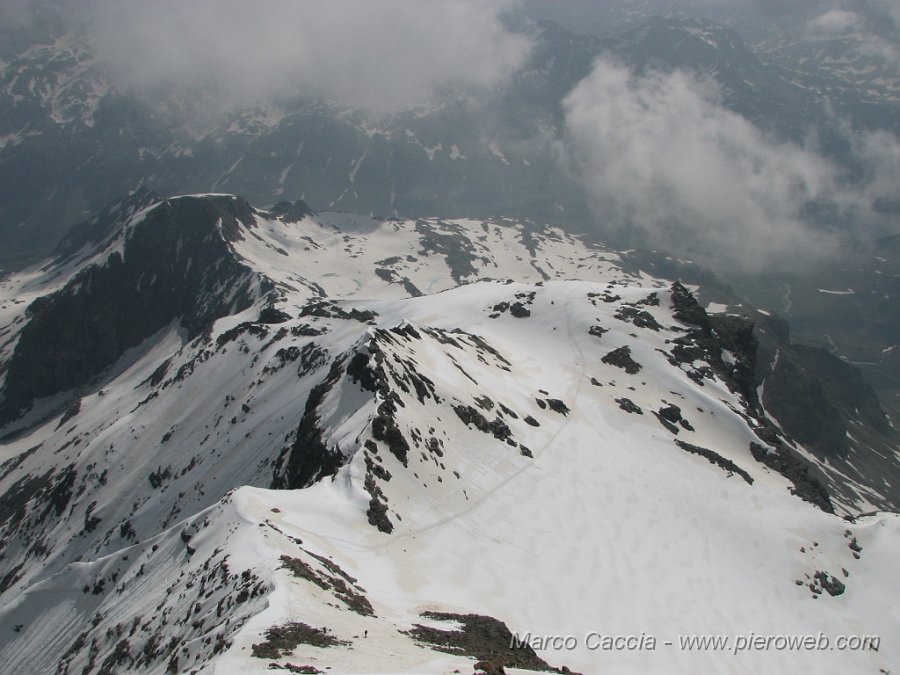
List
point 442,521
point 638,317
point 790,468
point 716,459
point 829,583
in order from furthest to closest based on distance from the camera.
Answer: point 638,317 → point 790,468 → point 716,459 → point 829,583 → point 442,521

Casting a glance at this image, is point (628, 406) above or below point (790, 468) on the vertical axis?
above

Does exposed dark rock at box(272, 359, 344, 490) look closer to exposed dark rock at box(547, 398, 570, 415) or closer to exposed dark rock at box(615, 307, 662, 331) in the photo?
exposed dark rock at box(547, 398, 570, 415)

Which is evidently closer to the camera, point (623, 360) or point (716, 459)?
point (716, 459)

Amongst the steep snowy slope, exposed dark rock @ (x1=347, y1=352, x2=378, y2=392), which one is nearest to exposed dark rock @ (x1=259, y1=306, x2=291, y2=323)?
the steep snowy slope

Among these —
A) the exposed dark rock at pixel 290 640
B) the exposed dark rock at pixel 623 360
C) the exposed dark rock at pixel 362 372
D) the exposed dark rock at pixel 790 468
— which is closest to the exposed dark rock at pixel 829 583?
the exposed dark rock at pixel 790 468

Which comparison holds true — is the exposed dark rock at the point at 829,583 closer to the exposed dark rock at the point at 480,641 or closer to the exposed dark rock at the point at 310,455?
the exposed dark rock at the point at 480,641

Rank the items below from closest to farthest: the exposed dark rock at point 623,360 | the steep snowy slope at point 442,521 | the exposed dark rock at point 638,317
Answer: the steep snowy slope at point 442,521, the exposed dark rock at point 623,360, the exposed dark rock at point 638,317

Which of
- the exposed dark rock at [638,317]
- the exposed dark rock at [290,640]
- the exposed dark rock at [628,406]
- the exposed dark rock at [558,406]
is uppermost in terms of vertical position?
the exposed dark rock at [290,640]

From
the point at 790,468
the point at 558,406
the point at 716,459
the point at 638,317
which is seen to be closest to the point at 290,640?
the point at 558,406

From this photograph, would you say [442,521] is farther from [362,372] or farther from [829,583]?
[829,583]
